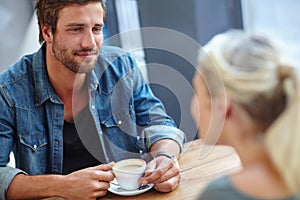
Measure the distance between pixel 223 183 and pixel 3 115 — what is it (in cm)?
100

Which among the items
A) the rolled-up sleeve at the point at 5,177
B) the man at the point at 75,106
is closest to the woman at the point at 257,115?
the man at the point at 75,106

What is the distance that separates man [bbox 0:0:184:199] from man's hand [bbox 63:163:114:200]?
152 mm

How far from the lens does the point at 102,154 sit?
168 cm

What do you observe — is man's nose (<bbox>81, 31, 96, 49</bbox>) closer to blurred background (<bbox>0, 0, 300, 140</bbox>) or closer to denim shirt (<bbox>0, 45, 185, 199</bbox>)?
denim shirt (<bbox>0, 45, 185, 199</bbox>)

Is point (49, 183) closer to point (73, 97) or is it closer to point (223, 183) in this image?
point (73, 97)

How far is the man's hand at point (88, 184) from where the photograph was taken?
4.07ft

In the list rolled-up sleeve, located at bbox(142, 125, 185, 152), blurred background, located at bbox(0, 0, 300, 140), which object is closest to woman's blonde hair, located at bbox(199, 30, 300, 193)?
rolled-up sleeve, located at bbox(142, 125, 185, 152)

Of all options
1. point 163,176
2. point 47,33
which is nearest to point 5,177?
point 163,176

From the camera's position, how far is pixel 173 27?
97.0 inches

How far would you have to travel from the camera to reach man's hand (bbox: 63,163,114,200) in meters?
1.24

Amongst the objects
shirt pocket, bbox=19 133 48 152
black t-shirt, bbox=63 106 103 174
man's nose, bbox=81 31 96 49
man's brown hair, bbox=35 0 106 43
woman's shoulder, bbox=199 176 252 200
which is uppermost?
man's brown hair, bbox=35 0 106 43

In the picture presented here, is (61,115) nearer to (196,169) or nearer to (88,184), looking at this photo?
(88,184)

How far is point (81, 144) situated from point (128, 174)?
454mm

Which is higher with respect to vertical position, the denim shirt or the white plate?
the denim shirt
